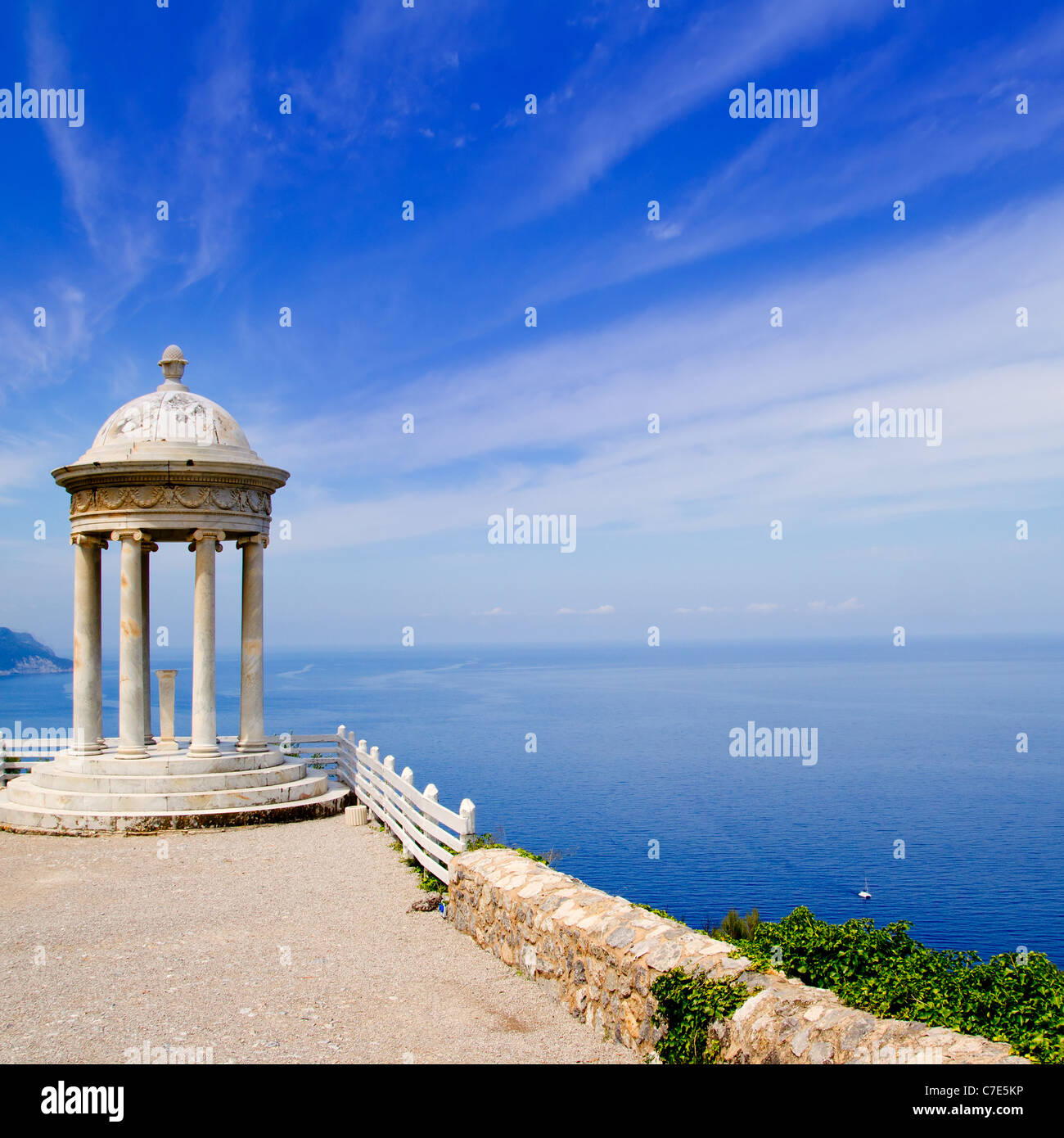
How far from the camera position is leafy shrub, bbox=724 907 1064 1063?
6.32 m

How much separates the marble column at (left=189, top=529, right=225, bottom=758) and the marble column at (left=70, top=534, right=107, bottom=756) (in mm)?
2027

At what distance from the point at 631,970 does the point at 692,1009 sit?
Answer: 0.94 m

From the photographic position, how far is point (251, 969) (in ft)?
33.3

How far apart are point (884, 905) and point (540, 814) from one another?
19905 mm

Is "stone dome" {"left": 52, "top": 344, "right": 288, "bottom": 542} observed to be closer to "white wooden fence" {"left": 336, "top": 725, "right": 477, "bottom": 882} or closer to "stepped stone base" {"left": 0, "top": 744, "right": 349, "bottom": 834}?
"stepped stone base" {"left": 0, "top": 744, "right": 349, "bottom": 834}

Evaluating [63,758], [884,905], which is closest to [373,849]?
[63,758]

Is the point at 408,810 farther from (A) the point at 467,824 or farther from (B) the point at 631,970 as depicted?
(B) the point at 631,970

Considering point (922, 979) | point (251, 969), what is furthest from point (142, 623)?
point (922, 979)

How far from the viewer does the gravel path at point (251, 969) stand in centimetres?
815

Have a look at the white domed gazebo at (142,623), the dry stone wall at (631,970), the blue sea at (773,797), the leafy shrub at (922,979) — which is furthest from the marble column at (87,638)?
the blue sea at (773,797)

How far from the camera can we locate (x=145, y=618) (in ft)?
72.6

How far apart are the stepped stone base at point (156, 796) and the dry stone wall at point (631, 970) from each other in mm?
7351

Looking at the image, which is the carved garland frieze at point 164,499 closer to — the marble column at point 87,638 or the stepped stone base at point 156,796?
the marble column at point 87,638
